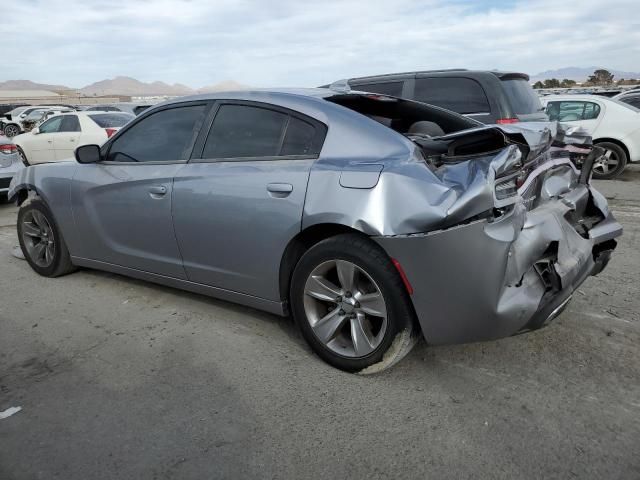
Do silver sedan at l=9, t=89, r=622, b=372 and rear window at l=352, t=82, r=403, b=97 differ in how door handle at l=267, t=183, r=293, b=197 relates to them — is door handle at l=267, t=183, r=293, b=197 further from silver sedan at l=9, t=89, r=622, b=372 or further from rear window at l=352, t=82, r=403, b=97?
rear window at l=352, t=82, r=403, b=97

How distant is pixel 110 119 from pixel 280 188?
11.0 m

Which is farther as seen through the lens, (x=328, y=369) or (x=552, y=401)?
(x=328, y=369)

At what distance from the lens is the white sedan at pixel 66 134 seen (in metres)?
12.4

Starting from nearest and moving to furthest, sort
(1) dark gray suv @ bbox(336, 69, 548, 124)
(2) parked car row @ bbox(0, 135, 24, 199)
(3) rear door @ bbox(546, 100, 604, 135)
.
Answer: (1) dark gray suv @ bbox(336, 69, 548, 124) → (2) parked car row @ bbox(0, 135, 24, 199) → (3) rear door @ bbox(546, 100, 604, 135)

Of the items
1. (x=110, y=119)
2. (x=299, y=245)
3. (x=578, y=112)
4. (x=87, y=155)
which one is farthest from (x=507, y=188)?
(x=110, y=119)

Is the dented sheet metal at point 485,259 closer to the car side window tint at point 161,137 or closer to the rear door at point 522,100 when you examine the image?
the car side window tint at point 161,137

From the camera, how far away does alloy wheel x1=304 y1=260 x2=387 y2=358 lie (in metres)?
2.86

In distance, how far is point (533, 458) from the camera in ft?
7.50

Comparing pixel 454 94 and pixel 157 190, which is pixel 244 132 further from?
pixel 454 94

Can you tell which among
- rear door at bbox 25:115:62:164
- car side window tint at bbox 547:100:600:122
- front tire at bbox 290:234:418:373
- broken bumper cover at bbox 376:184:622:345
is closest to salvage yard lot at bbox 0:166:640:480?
front tire at bbox 290:234:418:373

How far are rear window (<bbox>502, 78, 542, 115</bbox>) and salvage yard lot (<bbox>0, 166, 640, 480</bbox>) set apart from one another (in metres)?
3.94

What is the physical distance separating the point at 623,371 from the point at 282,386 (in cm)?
189

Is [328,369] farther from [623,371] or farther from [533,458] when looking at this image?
[623,371]

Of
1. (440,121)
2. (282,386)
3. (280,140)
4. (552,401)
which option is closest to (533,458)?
(552,401)
